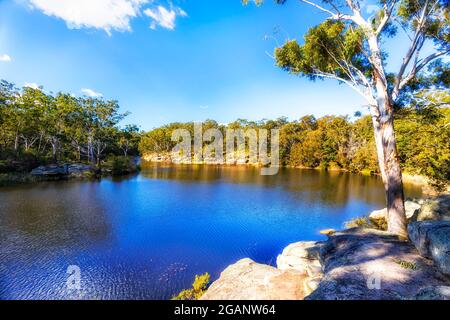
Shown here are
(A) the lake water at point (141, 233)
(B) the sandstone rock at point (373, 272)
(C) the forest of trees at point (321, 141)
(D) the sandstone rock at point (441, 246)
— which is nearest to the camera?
(B) the sandstone rock at point (373, 272)

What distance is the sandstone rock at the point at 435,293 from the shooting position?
8.72 feet

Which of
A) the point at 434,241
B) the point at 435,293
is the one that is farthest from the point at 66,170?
the point at 435,293

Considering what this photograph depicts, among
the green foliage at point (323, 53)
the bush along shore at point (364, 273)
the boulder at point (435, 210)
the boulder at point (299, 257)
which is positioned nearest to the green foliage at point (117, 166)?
the green foliage at point (323, 53)

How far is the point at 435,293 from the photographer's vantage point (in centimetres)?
277

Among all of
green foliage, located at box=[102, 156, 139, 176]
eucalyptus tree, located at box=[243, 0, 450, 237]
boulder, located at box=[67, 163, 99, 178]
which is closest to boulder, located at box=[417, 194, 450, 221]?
eucalyptus tree, located at box=[243, 0, 450, 237]

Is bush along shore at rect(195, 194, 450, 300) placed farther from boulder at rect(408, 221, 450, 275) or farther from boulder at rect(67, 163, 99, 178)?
boulder at rect(67, 163, 99, 178)

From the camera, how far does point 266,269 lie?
6195 millimetres

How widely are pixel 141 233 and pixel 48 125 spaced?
30042mm

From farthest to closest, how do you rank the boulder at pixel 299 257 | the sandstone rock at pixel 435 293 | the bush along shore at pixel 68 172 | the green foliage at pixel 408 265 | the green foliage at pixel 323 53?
1. the bush along shore at pixel 68 172
2. the green foliage at pixel 323 53
3. the boulder at pixel 299 257
4. the green foliage at pixel 408 265
5. the sandstone rock at pixel 435 293

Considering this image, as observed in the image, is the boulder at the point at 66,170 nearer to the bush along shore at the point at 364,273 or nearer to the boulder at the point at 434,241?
the bush along shore at the point at 364,273

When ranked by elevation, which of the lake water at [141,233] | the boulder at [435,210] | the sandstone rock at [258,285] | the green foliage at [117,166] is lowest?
the lake water at [141,233]
